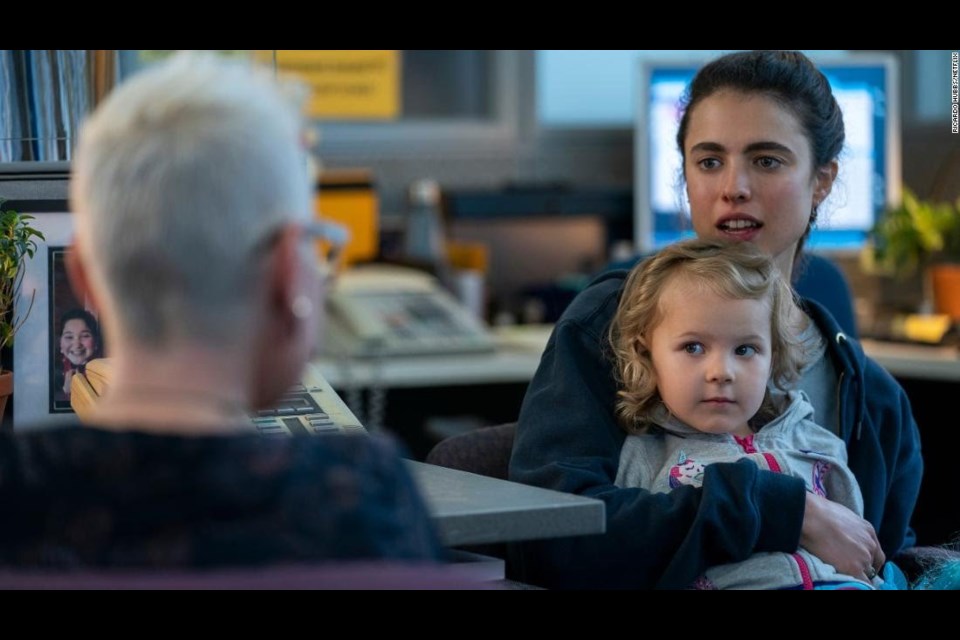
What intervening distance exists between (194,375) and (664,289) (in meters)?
0.84

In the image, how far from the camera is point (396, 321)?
134 inches

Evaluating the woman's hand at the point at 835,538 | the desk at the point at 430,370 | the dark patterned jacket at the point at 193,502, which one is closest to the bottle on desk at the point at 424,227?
the desk at the point at 430,370

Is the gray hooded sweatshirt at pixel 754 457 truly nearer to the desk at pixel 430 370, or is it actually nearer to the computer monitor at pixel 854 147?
the desk at pixel 430 370

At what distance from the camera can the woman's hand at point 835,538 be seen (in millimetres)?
1559

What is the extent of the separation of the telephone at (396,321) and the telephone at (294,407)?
1710 mm

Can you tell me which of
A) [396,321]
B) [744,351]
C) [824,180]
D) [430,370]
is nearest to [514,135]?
[396,321]

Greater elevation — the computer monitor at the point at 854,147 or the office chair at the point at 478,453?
the computer monitor at the point at 854,147

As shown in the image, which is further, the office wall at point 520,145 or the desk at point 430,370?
the office wall at point 520,145

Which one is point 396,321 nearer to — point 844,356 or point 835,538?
point 844,356
